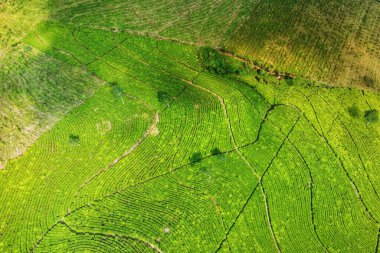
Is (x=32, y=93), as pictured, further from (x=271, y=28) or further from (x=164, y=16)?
(x=271, y=28)

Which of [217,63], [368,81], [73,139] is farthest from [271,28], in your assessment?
[73,139]

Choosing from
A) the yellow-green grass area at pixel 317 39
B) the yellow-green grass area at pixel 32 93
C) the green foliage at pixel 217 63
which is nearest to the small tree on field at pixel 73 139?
the yellow-green grass area at pixel 32 93

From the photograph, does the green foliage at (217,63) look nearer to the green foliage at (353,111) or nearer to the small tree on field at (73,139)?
the green foliage at (353,111)

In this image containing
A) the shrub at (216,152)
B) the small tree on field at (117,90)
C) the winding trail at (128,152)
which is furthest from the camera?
the small tree on field at (117,90)

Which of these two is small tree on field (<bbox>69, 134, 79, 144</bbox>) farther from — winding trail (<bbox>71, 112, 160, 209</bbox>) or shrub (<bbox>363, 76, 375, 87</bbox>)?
shrub (<bbox>363, 76, 375, 87</bbox>)

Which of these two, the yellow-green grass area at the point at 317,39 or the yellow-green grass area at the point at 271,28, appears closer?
the yellow-green grass area at the point at 317,39

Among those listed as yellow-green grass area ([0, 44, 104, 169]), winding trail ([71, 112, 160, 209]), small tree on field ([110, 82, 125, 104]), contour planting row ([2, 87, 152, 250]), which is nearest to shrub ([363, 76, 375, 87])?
winding trail ([71, 112, 160, 209])
